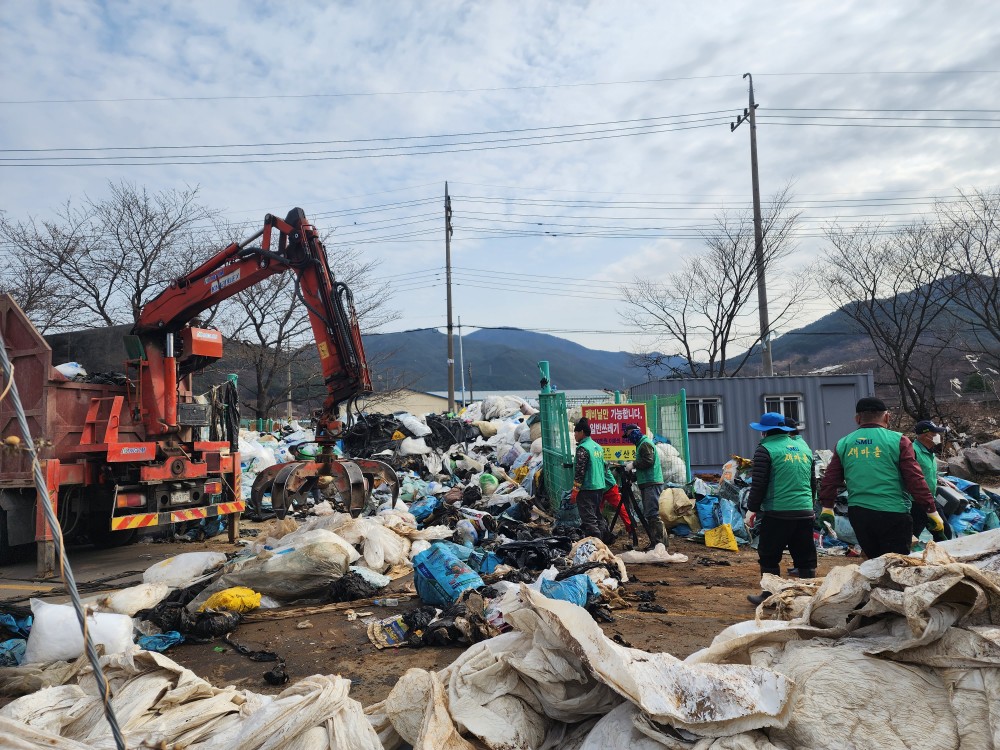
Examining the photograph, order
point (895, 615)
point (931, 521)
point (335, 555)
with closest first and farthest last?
point (895, 615)
point (931, 521)
point (335, 555)

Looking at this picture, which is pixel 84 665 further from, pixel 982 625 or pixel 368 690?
pixel 982 625

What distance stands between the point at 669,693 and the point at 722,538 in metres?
6.34

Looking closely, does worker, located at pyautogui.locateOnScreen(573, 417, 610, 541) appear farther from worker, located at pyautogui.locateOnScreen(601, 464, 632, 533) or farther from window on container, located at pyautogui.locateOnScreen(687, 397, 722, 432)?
window on container, located at pyautogui.locateOnScreen(687, 397, 722, 432)

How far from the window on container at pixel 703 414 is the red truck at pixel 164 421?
8.22 metres

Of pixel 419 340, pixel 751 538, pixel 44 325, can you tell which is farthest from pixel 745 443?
pixel 419 340

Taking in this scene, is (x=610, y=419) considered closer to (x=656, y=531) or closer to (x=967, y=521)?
(x=656, y=531)

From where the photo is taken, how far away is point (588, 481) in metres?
7.78

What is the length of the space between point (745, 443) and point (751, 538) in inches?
272

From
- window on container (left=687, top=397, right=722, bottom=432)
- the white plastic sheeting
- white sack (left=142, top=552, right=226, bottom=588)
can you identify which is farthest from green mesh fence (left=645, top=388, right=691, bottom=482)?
the white plastic sheeting

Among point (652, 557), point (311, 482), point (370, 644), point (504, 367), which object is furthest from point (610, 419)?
point (504, 367)

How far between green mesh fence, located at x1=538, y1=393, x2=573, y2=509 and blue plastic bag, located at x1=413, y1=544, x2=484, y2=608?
420 cm

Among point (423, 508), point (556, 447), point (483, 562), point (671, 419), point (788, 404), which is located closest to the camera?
point (483, 562)

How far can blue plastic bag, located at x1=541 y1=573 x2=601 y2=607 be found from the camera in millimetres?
4719

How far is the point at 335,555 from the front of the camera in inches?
226
